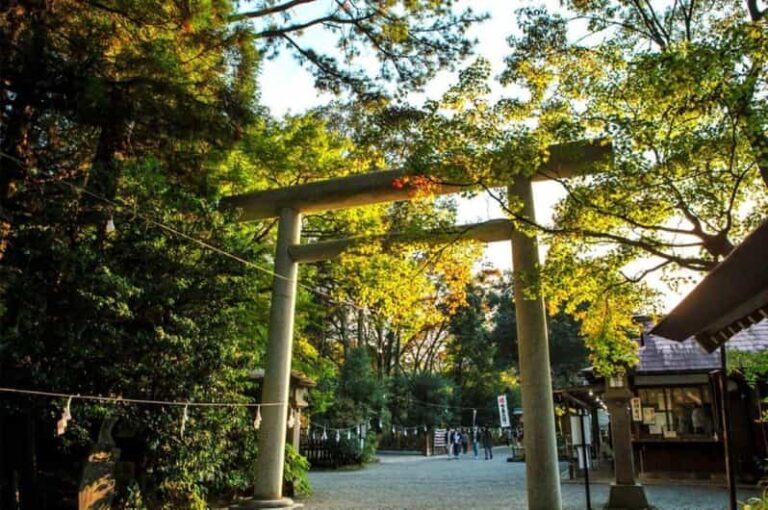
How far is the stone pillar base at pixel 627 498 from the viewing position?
354 inches

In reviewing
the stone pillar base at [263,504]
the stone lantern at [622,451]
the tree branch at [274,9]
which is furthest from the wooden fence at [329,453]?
the tree branch at [274,9]

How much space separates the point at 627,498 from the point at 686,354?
5479 millimetres

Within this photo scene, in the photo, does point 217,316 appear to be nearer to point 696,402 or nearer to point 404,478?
point 404,478

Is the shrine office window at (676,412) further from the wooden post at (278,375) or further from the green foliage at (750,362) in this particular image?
the wooden post at (278,375)

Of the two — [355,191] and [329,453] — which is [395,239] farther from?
[329,453]

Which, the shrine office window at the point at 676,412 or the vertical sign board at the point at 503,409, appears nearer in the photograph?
the shrine office window at the point at 676,412

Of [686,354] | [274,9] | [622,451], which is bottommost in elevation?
[622,451]

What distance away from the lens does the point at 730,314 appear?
165 inches

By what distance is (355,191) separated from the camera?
9.60 m

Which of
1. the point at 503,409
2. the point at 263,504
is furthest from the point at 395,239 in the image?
the point at 503,409

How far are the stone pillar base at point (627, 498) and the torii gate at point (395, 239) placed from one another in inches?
80.4

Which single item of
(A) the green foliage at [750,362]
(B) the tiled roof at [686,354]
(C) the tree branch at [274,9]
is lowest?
(A) the green foliage at [750,362]

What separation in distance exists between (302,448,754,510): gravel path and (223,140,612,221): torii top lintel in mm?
5610

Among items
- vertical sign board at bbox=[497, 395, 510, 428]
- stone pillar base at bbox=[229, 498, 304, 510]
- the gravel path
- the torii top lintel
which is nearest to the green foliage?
the gravel path
